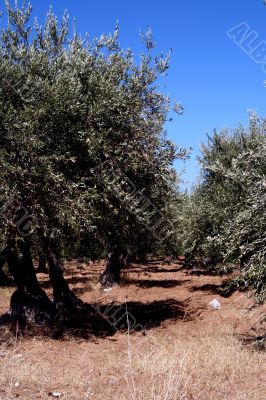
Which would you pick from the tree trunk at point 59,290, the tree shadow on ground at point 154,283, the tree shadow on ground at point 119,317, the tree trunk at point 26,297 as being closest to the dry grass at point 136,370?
the tree shadow on ground at point 119,317

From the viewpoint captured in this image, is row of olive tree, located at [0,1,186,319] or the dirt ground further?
row of olive tree, located at [0,1,186,319]

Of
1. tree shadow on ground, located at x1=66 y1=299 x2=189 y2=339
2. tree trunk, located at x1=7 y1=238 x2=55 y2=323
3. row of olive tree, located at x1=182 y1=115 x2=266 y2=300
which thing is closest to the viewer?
row of olive tree, located at x1=182 y1=115 x2=266 y2=300

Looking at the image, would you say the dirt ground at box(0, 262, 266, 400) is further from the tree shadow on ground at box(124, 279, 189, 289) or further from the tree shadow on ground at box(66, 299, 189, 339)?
the tree shadow on ground at box(124, 279, 189, 289)

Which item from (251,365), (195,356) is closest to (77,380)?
(195,356)

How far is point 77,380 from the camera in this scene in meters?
8.72

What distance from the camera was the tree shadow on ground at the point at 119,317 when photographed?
15.3 metres

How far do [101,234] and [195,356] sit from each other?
5.13 metres

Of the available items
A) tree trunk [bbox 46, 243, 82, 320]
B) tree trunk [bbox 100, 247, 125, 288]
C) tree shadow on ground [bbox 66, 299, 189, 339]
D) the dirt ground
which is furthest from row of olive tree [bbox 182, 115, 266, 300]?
tree trunk [bbox 46, 243, 82, 320]

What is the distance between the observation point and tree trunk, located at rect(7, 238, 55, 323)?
1468 cm

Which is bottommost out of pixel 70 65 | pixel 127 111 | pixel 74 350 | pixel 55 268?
pixel 74 350

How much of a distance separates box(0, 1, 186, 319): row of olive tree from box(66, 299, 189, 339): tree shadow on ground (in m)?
1.37

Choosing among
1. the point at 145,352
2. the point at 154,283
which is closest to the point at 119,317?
the point at 145,352

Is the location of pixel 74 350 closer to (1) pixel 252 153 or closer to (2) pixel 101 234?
(2) pixel 101 234

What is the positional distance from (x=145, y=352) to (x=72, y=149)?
229 inches
